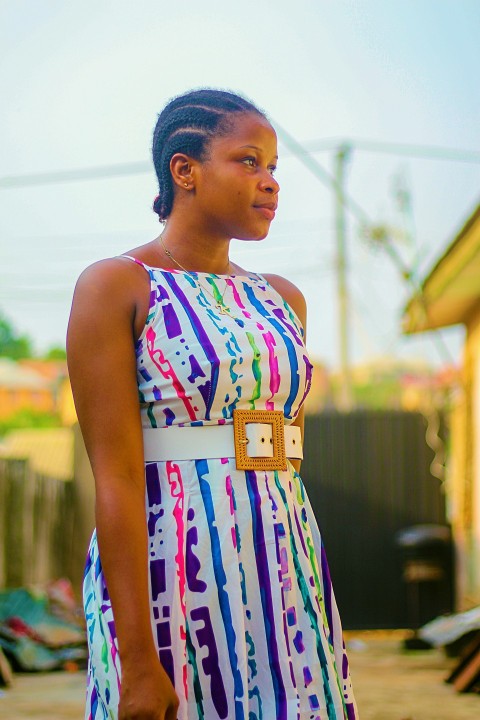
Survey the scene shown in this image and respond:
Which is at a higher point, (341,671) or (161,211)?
(161,211)

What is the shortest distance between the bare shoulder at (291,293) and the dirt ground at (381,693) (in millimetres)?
3949

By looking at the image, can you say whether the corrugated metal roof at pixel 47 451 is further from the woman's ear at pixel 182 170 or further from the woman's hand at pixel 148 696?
the woman's hand at pixel 148 696

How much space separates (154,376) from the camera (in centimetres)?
187

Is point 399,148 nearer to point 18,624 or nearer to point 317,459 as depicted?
point 317,459

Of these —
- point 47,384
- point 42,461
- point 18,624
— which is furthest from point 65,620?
point 47,384

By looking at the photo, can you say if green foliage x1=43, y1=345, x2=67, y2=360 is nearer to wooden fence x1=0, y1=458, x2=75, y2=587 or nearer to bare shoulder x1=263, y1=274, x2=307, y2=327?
wooden fence x1=0, y1=458, x2=75, y2=587

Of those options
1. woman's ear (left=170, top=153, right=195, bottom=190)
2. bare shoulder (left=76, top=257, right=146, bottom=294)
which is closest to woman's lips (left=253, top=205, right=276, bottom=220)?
woman's ear (left=170, top=153, right=195, bottom=190)

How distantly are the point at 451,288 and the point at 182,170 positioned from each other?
9.03 metres

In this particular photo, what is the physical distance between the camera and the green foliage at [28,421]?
209 ft

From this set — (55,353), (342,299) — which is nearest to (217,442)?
(342,299)

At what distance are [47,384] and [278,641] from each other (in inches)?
2772

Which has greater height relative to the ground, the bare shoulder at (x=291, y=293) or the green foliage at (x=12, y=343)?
the green foliage at (x=12, y=343)

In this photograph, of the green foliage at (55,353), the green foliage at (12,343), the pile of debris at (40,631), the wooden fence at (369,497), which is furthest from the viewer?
the green foliage at (55,353)

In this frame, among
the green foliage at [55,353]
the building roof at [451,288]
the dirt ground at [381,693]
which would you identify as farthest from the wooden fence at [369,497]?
the green foliage at [55,353]
